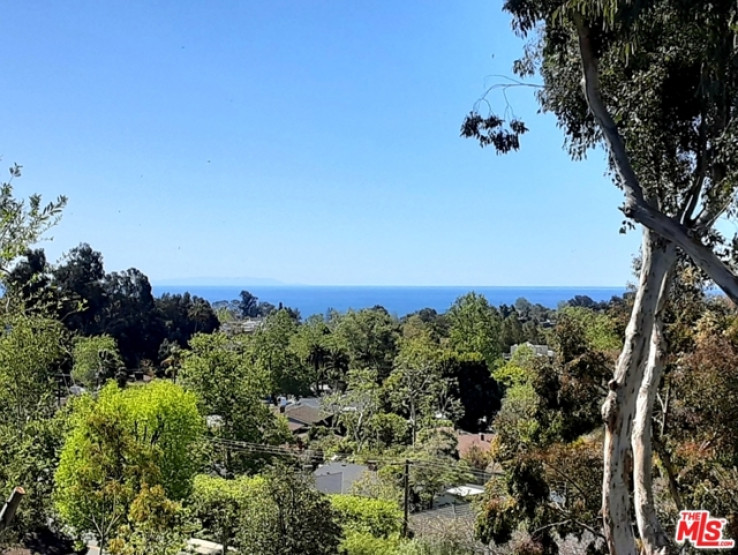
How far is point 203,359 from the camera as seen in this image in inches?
720

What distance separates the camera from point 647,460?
17.0 feet

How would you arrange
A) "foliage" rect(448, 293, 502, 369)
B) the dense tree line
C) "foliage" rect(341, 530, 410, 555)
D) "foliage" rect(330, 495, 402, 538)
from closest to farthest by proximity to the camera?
"foliage" rect(341, 530, 410, 555) → "foliage" rect(330, 495, 402, 538) → "foliage" rect(448, 293, 502, 369) → the dense tree line

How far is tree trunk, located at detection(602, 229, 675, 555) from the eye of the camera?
519cm

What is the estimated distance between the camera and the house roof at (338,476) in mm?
16875

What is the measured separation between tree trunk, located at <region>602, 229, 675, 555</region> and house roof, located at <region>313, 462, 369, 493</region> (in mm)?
11478

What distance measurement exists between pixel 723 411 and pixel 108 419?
905 centimetres

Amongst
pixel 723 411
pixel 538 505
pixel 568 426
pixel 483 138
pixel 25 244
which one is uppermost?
pixel 483 138

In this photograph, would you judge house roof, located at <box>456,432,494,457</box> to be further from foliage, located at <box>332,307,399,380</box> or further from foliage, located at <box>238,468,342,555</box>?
foliage, located at <box>238,468,342,555</box>

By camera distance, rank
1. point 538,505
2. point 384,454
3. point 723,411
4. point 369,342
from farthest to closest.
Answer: point 369,342, point 384,454, point 538,505, point 723,411

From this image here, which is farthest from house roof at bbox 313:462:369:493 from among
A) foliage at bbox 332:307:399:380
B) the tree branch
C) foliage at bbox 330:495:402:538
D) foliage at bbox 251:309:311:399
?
foliage at bbox 332:307:399:380

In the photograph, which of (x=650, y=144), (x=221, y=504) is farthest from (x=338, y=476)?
(x=650, y=144)

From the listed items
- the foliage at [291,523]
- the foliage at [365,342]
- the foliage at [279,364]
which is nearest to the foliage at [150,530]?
the foliage at [291,523]

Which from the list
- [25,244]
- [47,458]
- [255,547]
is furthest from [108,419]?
[25,244]

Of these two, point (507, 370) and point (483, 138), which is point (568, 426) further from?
point (507, 370)
